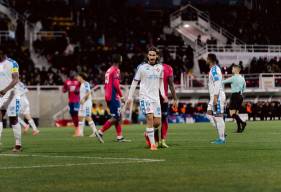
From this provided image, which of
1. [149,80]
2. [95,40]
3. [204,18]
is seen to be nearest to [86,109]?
[149,80]

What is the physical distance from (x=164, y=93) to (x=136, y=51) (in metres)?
36.9

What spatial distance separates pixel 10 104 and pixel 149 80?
3140 millimetres

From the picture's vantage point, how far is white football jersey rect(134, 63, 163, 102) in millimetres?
18016

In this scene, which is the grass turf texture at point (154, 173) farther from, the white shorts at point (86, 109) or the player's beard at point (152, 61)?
the white shorts at point (86, 109)

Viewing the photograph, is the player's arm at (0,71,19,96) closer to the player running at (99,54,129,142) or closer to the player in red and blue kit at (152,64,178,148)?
the player in red and blue kit at (152,64,178,148)

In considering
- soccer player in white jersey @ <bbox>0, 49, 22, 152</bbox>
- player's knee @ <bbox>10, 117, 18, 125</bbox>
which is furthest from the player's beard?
player's knee @ <bbox>10, 117, 18, 125</bbox>

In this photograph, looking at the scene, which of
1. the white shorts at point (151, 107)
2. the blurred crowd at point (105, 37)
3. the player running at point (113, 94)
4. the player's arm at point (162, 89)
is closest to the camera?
the white shorts at point (151, 107)

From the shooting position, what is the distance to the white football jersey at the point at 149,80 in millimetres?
18016

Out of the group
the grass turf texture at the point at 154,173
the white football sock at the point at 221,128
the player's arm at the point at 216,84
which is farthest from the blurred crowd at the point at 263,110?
the grass turf texture at the point at 154,173

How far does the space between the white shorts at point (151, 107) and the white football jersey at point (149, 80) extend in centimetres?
9

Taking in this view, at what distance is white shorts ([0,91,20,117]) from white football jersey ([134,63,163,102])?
9.06 feet

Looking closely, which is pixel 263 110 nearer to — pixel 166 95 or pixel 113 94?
pixel 113 94

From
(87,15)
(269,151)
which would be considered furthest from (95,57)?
(269,151)

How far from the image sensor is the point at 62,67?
168ft
